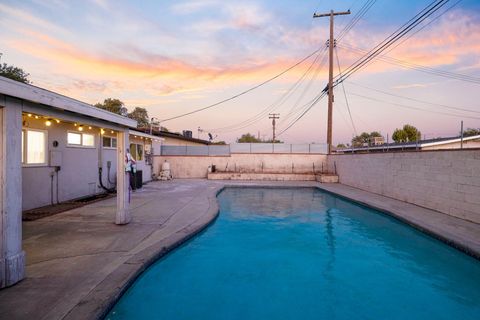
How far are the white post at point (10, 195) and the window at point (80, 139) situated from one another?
6.52 m

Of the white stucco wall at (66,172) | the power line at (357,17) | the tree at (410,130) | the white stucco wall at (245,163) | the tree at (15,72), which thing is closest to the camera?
the white stucco wall at (66,172)

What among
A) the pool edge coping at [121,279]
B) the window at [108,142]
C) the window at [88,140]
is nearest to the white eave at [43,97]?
the pool edge coping at [121,279]

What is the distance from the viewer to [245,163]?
1833 cm

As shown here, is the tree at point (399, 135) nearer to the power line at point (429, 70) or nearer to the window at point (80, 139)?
the power line at point (429, 70)

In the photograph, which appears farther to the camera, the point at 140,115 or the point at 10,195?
the point at 140,115

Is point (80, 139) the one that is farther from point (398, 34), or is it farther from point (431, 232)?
point (398, 34)

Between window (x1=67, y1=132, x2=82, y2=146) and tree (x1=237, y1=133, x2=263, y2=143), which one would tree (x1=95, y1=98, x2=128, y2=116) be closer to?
tree (x1=237, y1=133, x2=263, y2=143)

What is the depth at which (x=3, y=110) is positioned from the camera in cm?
281

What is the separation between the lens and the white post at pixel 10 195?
2811 millimetres

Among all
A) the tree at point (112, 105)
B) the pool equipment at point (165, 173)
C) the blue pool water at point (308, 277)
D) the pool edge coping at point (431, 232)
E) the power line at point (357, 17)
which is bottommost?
the blue pool water at point (308, 277)

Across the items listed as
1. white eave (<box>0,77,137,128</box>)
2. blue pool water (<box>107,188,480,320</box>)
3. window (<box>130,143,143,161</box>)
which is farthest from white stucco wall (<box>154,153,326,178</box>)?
white eave (<box>0,77,137,128</box>)

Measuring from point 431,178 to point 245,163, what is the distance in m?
12.1

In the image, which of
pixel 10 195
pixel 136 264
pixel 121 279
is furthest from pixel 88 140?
pixel 121 279

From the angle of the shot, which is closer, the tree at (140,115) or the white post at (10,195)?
the white post at (10,195)
